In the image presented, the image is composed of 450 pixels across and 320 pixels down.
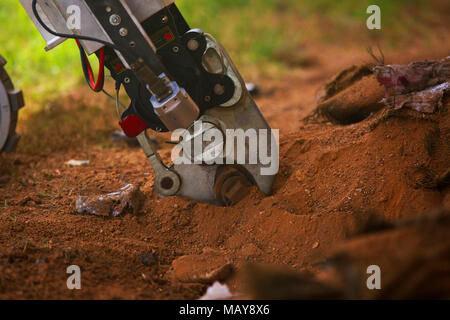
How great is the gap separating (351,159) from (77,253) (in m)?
1.31

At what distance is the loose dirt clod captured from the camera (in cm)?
220

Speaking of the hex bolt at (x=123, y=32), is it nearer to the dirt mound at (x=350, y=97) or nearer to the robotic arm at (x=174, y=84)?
the robotic arm at (x=174, y=84)

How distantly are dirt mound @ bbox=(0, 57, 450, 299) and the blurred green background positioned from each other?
7.68ft

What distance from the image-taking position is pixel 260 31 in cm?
615

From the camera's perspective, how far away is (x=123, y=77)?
211cm

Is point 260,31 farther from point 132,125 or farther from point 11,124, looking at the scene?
point 132,125

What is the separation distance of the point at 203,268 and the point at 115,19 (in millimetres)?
1096

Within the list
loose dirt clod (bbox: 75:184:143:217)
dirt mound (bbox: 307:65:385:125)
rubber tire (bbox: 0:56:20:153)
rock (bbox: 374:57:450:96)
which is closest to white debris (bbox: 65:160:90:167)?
rubber tire (bbox: 0:56:20:153)

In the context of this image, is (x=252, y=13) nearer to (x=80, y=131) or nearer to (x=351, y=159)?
(x=80, y=131)

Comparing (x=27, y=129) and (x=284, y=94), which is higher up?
(x=27, y=129)

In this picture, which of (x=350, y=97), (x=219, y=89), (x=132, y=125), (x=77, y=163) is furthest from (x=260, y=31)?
(x=132, y=125)

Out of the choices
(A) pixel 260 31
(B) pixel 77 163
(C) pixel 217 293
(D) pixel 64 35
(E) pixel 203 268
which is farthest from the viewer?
(A) pixel 260 31
